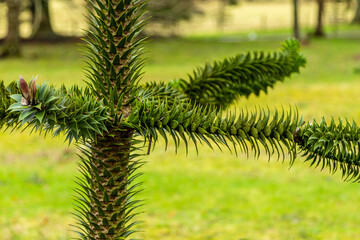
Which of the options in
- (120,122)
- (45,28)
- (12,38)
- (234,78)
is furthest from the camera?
(45,28)

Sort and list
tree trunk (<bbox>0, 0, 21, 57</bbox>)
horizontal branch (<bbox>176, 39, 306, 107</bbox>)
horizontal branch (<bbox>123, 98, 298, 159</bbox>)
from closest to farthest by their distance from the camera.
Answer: horizontal branch (<bbox>123, 98, 298, 159</bbox>) < horizontal branch (<bbox>176, 39, 306, 107</bbox>) < tree trunk (<bbox>0, 0, 21, 57</bbox>)

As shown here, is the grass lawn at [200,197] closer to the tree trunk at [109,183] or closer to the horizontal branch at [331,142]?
the tree trunk at [109,183]

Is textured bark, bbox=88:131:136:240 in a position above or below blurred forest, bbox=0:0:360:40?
below

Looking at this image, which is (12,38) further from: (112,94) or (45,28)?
(112,94)

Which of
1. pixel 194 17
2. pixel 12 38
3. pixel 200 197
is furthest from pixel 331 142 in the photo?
pixel 194 17

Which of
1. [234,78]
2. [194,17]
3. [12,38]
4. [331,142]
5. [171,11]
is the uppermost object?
[194,17]

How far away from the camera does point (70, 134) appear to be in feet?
5.65

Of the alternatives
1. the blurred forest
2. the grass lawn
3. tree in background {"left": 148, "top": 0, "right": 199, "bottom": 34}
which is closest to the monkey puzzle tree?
the grass lawn

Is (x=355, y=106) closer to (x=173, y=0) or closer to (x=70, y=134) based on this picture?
(x=70, y=134)

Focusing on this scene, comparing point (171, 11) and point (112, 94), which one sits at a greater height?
point (171, 11)

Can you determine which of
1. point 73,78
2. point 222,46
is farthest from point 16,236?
point 222,46

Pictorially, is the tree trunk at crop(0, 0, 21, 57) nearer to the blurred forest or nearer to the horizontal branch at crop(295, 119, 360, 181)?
the blurred forest

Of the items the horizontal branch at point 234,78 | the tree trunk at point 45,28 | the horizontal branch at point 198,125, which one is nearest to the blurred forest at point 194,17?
the tree trunk at point 45,28

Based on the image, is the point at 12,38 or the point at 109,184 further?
the point at 12,38
